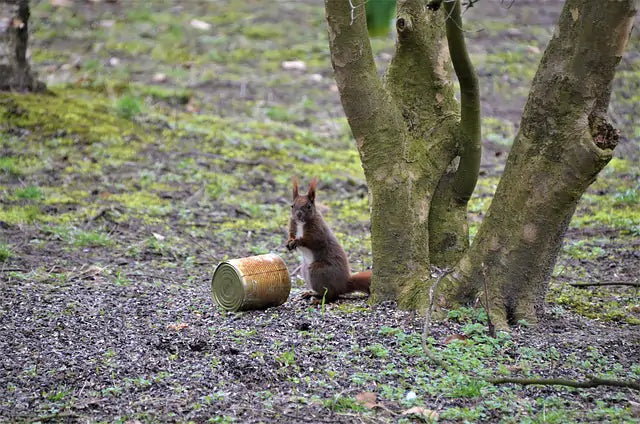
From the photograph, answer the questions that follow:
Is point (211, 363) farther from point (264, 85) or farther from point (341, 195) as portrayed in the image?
point (264, 85)

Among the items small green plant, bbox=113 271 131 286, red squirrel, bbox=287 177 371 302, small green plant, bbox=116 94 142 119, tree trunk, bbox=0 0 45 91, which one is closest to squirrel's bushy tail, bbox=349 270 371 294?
red squirrel, bbox=287 177 371 302

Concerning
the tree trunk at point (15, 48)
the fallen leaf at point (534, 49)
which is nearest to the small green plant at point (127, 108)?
the tree trunk at point (15, 48)

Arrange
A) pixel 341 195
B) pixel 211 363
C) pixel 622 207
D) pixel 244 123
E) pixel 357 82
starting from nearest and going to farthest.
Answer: pixel 211 363 → pixel 357 82 → pixel 622 207 → pixel 341 195 → pixel 244 123

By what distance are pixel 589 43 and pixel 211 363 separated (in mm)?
2400

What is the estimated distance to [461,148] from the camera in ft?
16.1

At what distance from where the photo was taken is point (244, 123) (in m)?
9.82

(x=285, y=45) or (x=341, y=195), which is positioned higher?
(x=285, y=45)

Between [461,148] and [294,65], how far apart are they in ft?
25.0

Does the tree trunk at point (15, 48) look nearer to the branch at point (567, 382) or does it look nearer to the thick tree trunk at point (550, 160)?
the thick tree trunk at point (550, 160)

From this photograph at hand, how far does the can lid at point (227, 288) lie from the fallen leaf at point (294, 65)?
24.8 feet

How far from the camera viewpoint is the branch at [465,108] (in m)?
4.42

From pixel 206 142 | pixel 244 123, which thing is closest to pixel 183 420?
pixel 206 142

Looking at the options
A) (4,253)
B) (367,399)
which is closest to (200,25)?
(4,253)

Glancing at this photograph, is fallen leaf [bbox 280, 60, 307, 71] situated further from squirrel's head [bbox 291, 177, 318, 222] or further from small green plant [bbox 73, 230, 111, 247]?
squirrel's head [bbox 291, 177, 318, 222]
